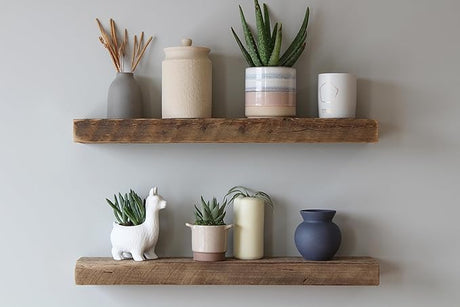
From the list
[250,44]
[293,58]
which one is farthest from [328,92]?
[250,44]

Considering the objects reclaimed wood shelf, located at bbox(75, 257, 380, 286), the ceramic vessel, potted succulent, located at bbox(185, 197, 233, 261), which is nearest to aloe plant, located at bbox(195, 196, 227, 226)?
potted succulent, located at bbox(185, 197, 233, 261)

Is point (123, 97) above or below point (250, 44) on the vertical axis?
below

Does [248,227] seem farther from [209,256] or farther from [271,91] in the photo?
[271,91]

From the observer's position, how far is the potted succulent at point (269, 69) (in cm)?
196

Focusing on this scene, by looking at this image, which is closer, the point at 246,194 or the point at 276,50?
the point at 276,50

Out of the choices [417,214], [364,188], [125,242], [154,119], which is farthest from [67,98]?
[417,214]

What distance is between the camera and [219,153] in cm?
207

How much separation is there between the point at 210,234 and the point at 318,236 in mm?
267

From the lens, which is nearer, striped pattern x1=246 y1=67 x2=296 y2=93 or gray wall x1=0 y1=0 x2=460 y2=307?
striped pattern x1=246 y1=67 x2=296 y2=93

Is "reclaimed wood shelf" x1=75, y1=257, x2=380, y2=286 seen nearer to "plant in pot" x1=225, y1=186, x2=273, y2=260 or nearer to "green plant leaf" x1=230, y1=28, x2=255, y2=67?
"plant in pot" x1=225, y1=186, x2=273, y2=260

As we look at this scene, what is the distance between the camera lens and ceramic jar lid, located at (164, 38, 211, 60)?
1988mm

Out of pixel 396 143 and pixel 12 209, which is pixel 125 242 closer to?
pixel 12 209

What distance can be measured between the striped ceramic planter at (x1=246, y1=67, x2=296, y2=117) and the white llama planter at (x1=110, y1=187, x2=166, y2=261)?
329 millimetres

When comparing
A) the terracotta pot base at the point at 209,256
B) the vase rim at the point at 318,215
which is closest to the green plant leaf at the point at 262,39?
the vase rim at the point at 318,215
